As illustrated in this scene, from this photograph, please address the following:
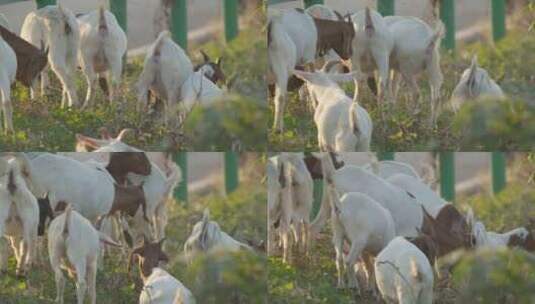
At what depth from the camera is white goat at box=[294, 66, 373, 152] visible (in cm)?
1042

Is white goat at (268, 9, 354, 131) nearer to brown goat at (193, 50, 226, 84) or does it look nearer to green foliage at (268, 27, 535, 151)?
green foliage at (268, 27, 535, 151)

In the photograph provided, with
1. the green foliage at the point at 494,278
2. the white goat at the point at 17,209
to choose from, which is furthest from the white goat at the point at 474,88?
the white goat at the point at 17,209

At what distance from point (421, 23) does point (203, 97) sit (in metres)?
1.17

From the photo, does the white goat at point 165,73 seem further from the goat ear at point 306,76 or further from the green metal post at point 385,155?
the green metal post at point 385,155

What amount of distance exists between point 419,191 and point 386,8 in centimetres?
94

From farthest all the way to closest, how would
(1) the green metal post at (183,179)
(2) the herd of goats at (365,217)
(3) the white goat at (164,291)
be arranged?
(1) the green metal post at (183,179)
(2) the herd of goats at (365,217)
(3) the white goat at (164,291)

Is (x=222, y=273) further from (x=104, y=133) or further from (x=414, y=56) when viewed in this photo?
(x=414, y=56)

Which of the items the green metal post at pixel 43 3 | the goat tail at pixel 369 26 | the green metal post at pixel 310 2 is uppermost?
the green metal post at pixel 43 3

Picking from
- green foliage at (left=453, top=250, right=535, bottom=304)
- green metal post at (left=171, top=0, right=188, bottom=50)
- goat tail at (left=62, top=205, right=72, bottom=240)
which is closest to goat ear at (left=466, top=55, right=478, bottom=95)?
green foliage at (left=453, top=250, right=535, bottom=304)

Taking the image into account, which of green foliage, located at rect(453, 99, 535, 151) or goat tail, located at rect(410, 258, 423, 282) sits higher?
green foliage, located at rect(453, 99, 535, 151)

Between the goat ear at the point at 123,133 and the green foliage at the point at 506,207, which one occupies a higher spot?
the goat ear at the point at 123,133

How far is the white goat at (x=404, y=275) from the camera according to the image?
10.1 metres

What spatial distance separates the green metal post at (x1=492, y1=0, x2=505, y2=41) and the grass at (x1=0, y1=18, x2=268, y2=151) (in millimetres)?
1193

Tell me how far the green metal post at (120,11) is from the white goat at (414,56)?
131cm
